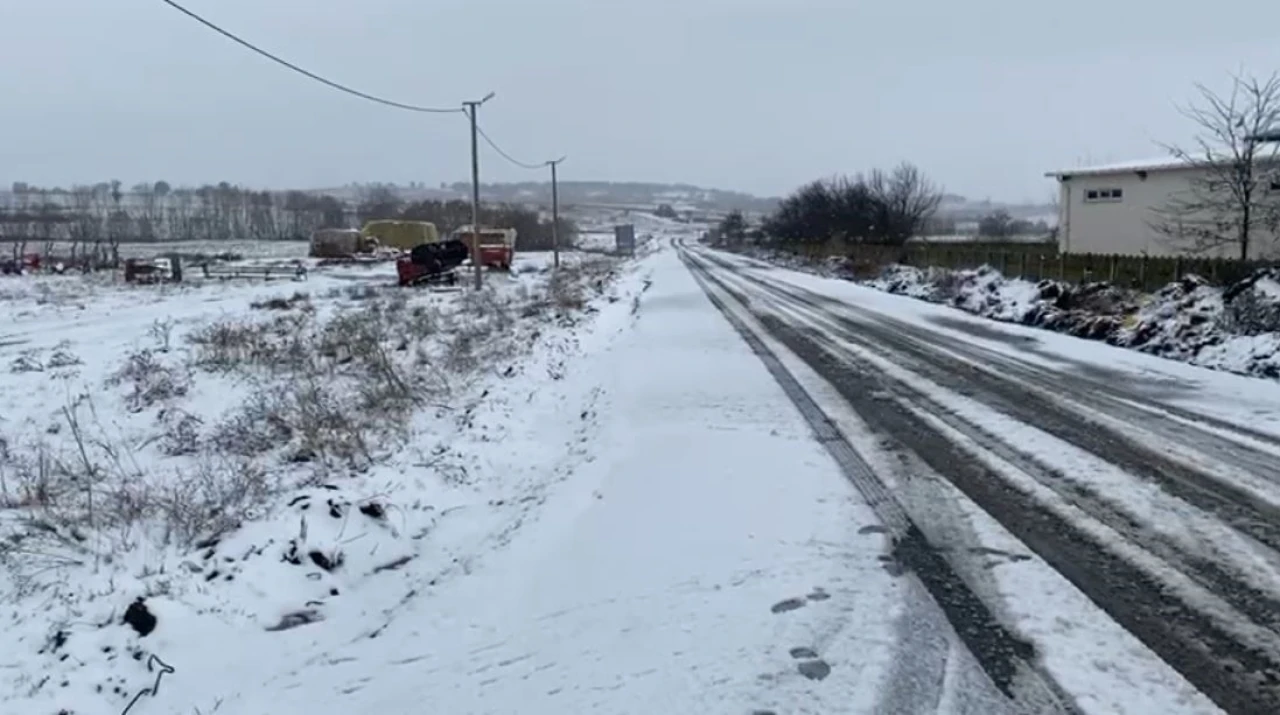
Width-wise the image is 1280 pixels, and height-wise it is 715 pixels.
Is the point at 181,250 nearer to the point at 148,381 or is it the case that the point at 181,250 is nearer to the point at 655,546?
the point at 148,381

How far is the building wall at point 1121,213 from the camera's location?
1377 inches

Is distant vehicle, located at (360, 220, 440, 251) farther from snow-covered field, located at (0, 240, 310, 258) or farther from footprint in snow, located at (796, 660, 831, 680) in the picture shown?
footprint in snow, located at (796, 660, 831, 680)

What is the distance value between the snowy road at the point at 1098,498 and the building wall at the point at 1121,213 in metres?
23.5

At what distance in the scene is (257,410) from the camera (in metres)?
12.2

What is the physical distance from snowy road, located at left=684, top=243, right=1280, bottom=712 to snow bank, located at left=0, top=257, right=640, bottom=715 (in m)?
3.48

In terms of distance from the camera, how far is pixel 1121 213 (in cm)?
3766

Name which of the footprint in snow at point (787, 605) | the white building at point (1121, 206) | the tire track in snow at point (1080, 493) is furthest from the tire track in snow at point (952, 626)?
the white building at point (1121, 206)

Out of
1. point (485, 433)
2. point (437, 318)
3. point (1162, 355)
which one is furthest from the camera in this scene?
point (437, 318)

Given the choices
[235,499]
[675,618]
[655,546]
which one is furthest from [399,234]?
[675,618]

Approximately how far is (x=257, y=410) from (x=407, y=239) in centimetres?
8288

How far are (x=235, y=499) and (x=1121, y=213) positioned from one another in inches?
1516

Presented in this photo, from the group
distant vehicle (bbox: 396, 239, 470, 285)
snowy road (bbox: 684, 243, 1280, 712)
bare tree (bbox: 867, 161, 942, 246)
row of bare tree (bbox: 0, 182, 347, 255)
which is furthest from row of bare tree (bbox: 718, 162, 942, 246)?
row of bare tree (bbox: 0, 182, 347, 255)

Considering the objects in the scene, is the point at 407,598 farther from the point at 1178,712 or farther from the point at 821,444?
the point at 821,444

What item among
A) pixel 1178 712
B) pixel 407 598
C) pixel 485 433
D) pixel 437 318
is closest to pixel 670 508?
pixel 407 598
